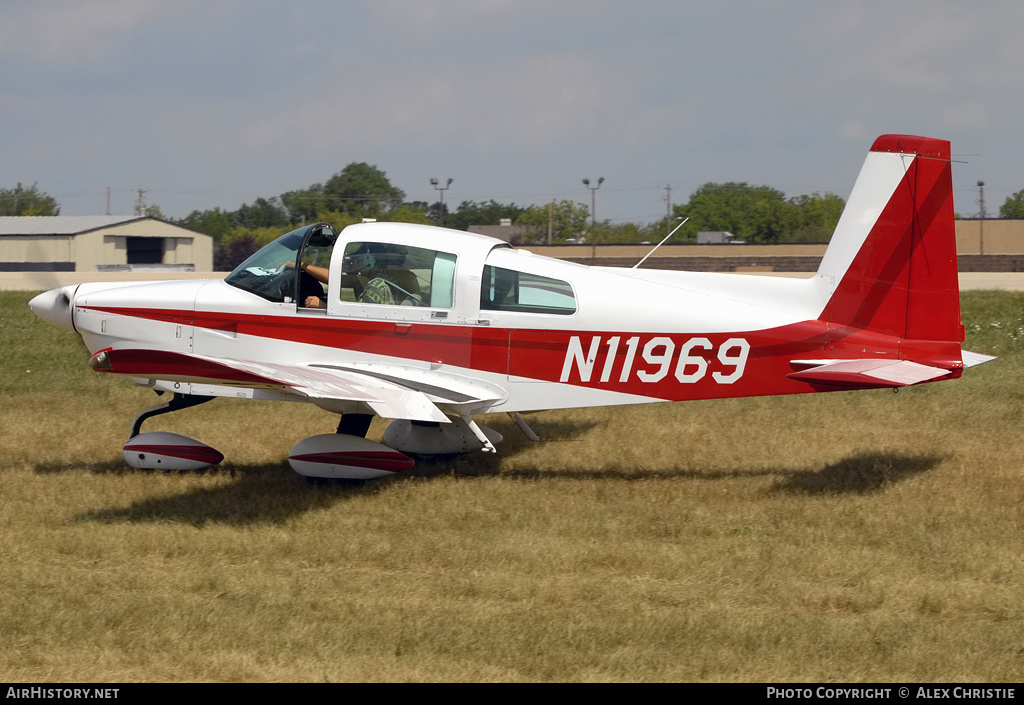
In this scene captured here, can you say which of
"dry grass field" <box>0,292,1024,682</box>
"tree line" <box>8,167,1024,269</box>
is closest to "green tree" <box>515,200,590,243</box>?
"tree line" <box>8,167,1024,269</box>

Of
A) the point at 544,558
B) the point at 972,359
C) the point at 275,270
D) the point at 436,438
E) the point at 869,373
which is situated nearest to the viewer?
the point at 544,558

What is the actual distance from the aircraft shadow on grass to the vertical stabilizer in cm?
143

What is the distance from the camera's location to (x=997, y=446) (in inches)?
388

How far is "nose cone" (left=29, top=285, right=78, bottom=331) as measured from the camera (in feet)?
29.7

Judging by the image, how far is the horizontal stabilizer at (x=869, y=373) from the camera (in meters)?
7.34

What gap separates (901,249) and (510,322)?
3.22m

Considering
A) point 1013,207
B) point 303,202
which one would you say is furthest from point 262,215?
point 1013,207

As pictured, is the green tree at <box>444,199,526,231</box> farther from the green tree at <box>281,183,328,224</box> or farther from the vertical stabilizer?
the vertical stabilizer

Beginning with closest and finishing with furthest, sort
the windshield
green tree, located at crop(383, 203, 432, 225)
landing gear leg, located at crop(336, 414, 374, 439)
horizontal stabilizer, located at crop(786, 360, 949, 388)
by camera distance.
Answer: horizontal stabilizer, located at crop(786, 360, 949, 388), the windshield, landing gear leg, located at crop(336, 414, 374, 439), green tree, located at crop(383, 203, 432, 225)

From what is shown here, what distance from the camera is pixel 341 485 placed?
8.73 m

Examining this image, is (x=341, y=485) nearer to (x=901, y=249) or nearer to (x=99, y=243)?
(x=901, y=249)

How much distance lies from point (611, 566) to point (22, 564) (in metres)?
3.91

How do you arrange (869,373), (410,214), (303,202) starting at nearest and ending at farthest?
1. (869,373)
2. (410,214)
3. (303,202)
